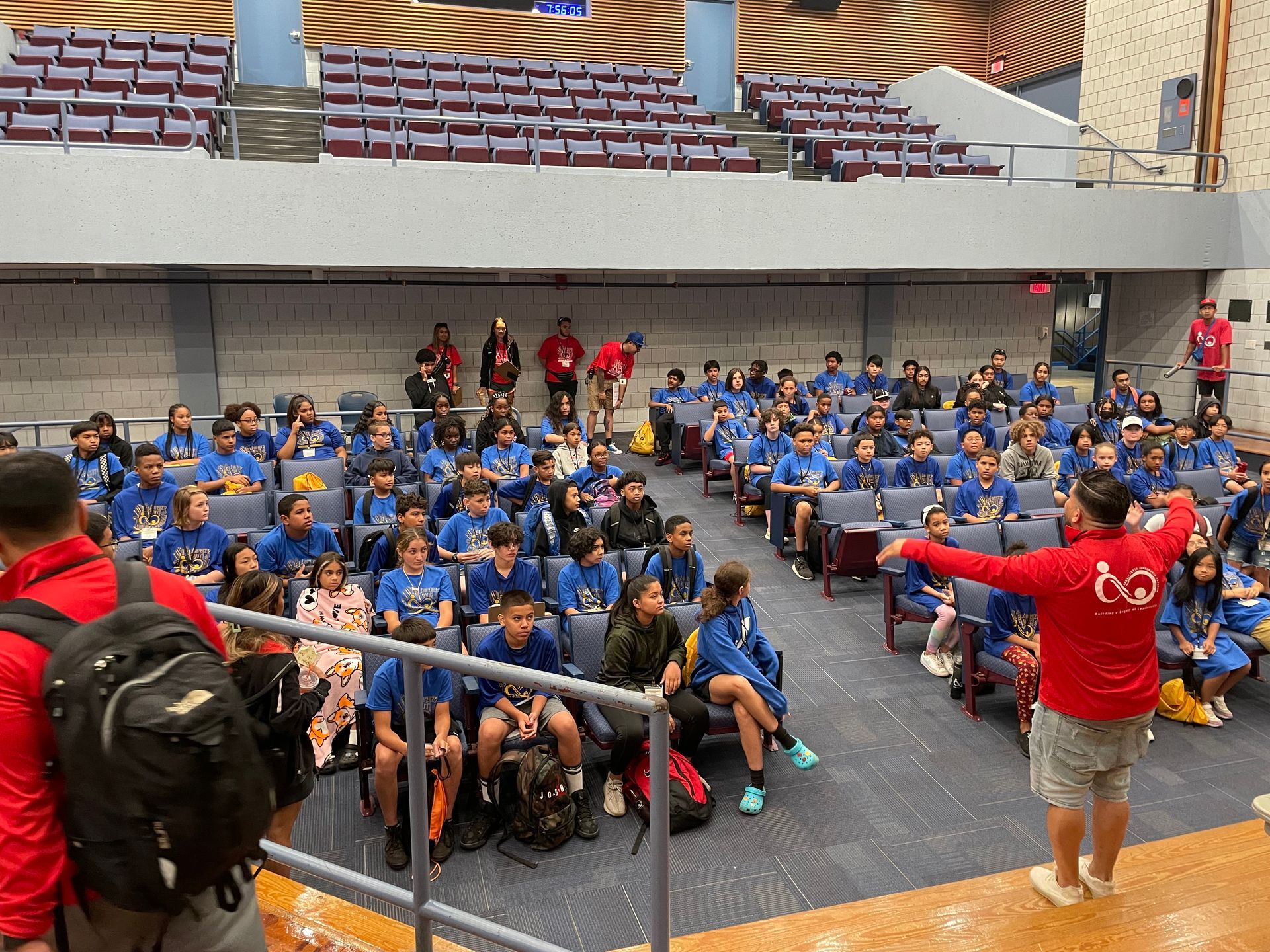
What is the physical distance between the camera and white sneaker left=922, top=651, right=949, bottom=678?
6.11 metres

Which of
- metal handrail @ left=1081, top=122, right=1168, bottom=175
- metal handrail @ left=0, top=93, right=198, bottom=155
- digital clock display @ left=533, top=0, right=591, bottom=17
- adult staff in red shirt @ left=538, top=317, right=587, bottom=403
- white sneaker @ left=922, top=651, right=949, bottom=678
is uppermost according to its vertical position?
digital clock display @ left=533, top=0, right=591, bottom=17

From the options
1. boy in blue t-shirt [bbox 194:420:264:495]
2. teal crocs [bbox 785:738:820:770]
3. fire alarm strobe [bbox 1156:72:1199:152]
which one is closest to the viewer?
teal crocs [bbox 785:738:820:770]

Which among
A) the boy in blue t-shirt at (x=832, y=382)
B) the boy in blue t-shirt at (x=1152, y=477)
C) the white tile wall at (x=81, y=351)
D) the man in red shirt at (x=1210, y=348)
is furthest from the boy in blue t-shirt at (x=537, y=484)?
the man in red shirt at (x=1210, y=348)

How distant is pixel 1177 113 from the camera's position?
14.1m

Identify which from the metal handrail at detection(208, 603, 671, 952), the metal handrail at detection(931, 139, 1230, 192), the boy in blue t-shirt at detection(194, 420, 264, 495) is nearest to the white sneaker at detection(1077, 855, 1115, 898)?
the metal handrail at detection(208, 603, 671, 952)

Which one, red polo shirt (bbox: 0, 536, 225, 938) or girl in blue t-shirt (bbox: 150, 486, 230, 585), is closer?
red polo shirt (bbox: 0, 536, 225, 938)

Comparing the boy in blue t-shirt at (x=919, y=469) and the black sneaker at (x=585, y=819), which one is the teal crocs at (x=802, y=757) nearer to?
the black sneaker at (x=585, y=819)

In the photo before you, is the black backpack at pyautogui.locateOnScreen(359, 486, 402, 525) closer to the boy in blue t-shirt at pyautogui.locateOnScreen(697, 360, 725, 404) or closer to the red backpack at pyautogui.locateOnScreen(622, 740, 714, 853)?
the red backpack at pyautogui.locateOnScreen(622, 740, 714, 853)

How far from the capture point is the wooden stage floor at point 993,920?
259 cm

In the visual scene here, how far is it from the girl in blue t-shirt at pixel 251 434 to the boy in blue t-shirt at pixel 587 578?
165 inches

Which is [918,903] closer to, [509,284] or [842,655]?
[842,655]

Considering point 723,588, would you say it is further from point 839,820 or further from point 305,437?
point 305,437

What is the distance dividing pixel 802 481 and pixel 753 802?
437 centimetres

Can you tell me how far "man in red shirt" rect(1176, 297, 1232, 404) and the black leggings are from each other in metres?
11.5
